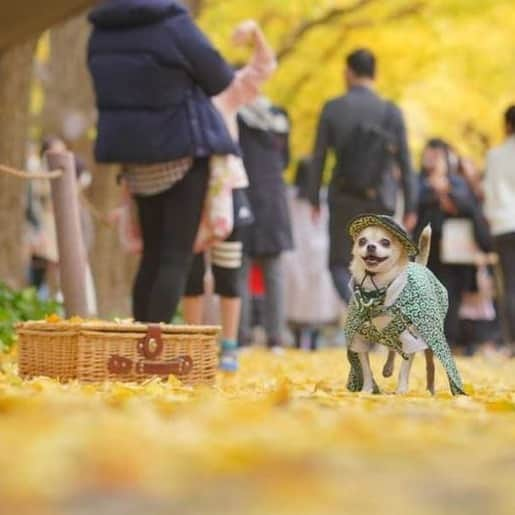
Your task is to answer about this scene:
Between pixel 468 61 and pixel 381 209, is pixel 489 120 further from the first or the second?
pixel 381 209

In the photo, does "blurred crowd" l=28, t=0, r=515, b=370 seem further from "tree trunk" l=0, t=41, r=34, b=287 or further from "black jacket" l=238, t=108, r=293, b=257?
"tree trunk" l=0, t=41, r=34, b=287

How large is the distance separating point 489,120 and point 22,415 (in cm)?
2599

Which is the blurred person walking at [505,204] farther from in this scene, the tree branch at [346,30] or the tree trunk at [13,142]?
the tree branch at [346,30]

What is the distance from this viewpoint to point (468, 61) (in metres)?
22.4

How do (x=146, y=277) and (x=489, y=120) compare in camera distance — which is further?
(x=489, y=120)

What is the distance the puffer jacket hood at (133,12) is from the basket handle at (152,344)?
2.05 meters

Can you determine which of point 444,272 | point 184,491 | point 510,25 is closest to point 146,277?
point 184,491

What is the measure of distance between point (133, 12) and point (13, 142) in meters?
3.61

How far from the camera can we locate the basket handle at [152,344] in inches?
253

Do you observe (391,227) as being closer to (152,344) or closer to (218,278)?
(152,344)

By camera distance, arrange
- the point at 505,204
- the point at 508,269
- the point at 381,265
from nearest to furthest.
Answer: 1. the point at 381,265
2. the point at 508,269
3. the point at 505,204

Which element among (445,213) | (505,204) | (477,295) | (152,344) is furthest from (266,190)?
(152,344)

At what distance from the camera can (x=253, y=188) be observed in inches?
483

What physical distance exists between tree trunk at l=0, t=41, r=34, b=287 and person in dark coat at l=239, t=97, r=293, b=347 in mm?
1574
